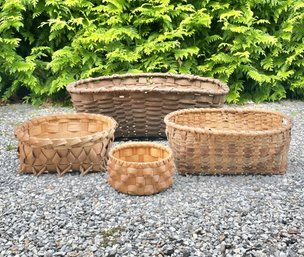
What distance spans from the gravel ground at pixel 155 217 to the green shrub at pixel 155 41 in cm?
241

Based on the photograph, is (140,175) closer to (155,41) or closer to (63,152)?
(63,152)

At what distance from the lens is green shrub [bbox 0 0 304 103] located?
5.73 metres

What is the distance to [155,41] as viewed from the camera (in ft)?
18.7

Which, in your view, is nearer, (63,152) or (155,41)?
(63,152)

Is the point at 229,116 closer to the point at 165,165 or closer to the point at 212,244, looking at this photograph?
the point at 165,165

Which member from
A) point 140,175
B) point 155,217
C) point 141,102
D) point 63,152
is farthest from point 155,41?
point 155,217

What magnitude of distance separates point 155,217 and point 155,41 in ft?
10.7

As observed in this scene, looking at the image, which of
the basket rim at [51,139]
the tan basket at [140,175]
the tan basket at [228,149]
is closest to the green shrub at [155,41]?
the basket rim at [51,139]

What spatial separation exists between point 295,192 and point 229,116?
1.02 m

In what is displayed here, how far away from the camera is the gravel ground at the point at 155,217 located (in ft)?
8.32

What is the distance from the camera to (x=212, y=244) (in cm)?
257

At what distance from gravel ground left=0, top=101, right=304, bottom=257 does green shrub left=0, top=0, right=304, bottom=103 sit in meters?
2.41

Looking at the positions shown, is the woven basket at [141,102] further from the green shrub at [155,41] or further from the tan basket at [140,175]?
the green shrub at [155,41]

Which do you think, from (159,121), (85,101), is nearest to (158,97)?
(159,121)
